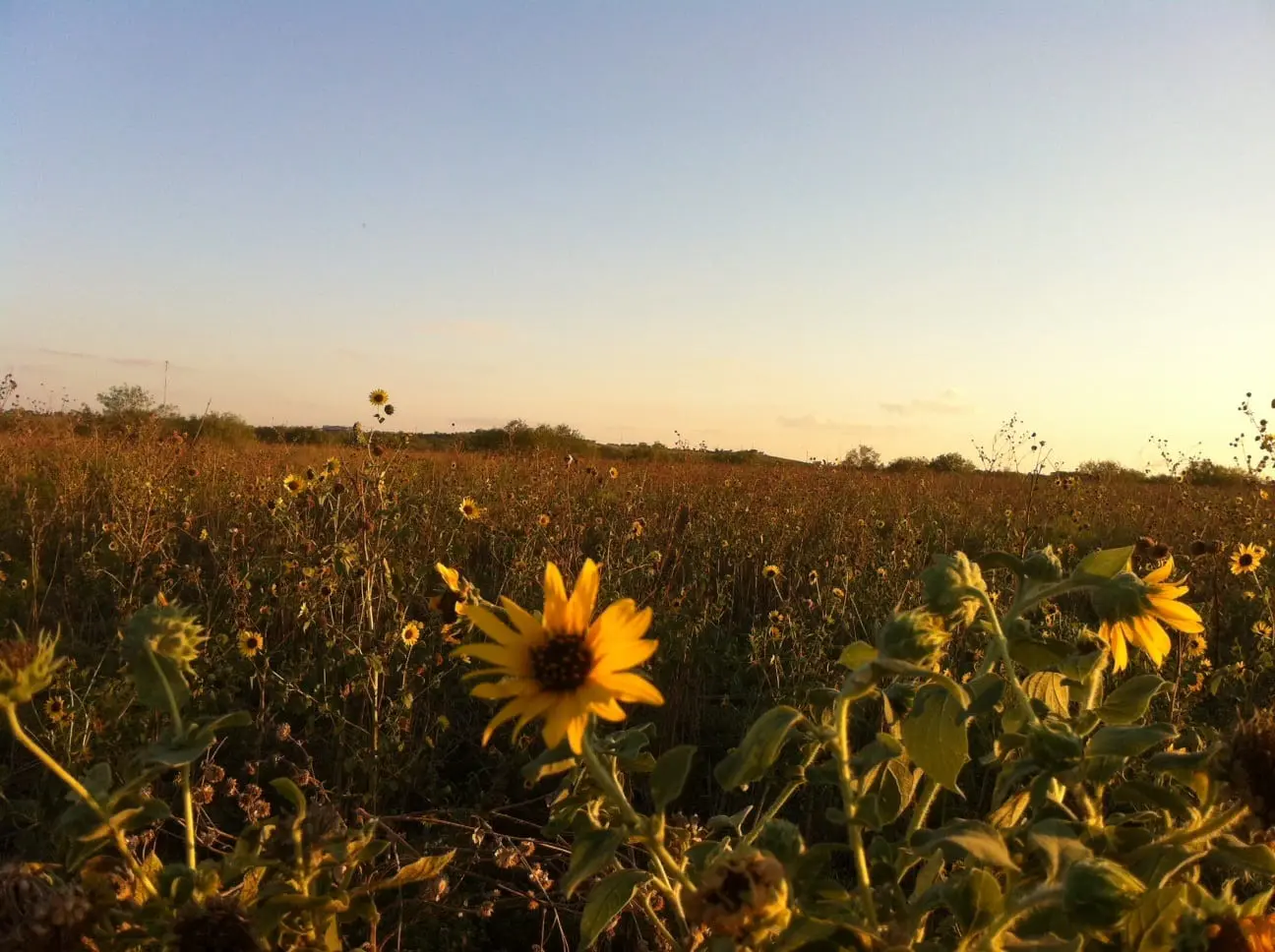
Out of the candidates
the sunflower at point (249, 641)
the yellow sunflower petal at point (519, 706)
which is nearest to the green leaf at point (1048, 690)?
the yellow sunflower petal at point (519, 706)

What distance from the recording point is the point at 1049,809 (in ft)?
2.84

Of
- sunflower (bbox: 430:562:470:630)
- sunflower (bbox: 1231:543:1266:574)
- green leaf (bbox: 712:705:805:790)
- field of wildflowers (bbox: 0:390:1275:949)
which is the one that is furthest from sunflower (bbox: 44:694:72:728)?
sunflower (bbox: 1231:543:1266:574)

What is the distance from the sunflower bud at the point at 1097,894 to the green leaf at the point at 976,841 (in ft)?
0.14

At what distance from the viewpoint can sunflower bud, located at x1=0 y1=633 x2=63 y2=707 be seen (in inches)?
30.0

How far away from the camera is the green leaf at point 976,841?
26.1 inches

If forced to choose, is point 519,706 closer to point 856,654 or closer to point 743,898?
point 743,898

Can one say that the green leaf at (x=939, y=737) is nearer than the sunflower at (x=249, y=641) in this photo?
Yes

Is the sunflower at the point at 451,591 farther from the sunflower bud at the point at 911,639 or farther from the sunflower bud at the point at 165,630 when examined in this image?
the sunflower bud at the point at 911,639

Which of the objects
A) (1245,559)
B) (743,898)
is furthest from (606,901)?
(1245,559)

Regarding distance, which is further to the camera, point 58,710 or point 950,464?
point 950,464

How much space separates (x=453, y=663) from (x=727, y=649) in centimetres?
94

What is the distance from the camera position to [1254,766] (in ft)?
2.37

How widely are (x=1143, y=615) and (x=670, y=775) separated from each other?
649 mm

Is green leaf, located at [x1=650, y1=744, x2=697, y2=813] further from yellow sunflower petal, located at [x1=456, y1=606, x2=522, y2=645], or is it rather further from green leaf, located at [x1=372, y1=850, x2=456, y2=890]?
green leaf, located at [x1=372, y1=850, x2=456, y2=890]
